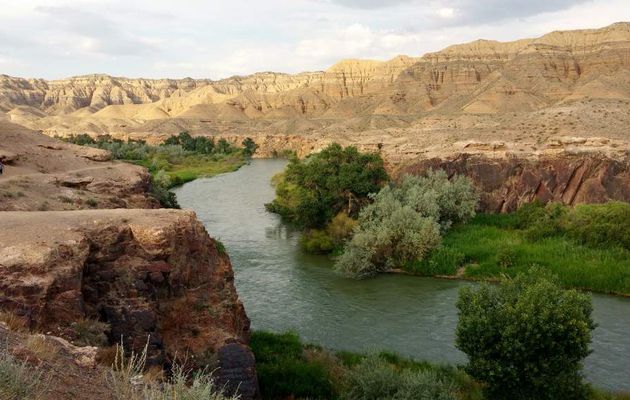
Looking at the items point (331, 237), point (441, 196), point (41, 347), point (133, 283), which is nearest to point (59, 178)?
point (133, 283)

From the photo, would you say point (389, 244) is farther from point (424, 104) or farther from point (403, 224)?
point (424, 104)

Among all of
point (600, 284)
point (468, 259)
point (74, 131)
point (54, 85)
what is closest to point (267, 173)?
point (468, 259)

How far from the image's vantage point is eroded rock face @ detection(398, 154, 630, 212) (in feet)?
96.3

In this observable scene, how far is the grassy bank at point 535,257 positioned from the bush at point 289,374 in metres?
11.0

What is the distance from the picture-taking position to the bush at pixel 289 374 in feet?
40.8

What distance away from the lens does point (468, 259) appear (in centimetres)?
2470

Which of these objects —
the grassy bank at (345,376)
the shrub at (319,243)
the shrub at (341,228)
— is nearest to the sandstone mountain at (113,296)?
the grassy bank at (345,376)

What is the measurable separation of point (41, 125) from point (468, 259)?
125669 mm

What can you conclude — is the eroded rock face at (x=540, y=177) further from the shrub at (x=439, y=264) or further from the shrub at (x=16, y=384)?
the shrub at (x=16, y=384)

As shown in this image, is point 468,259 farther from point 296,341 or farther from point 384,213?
point 296,341

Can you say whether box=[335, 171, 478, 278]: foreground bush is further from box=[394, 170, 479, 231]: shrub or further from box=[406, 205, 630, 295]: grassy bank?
A: box=[406, 205, 630, 295]: grassy bank

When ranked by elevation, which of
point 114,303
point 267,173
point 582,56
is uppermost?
point 582,56

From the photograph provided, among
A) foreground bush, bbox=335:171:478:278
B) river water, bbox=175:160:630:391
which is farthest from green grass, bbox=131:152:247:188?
foreground bush, bbox=335:171:478:278

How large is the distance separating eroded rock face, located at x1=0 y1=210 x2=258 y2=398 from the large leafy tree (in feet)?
55.7
